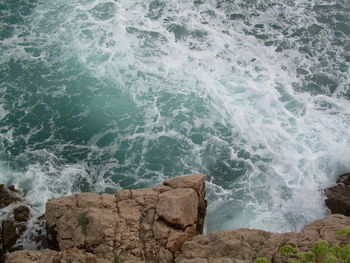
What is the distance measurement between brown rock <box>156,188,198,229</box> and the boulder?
6112 millimetres

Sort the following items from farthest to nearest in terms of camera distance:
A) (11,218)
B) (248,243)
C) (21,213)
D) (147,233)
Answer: (21,213) < (11,218) < (147,233) < (248,243)

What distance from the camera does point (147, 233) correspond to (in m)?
10.8

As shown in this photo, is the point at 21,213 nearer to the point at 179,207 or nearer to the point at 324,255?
the point at 179,207

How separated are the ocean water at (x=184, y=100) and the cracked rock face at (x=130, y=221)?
2651mm

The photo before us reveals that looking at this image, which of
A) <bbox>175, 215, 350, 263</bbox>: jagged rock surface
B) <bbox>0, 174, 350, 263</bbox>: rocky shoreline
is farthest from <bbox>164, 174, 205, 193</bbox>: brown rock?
<bbox>175, 215, 350, 263</bbox>: jagged rock surface

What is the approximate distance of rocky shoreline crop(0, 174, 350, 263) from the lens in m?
9.74

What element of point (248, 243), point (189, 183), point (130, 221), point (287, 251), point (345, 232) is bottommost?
point (130, 221)

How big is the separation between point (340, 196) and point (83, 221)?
9.99 metres

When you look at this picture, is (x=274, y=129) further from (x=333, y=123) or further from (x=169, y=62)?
(x=169, y=62)

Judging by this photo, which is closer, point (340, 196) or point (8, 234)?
point (8, 234)

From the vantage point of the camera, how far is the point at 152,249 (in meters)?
10.4

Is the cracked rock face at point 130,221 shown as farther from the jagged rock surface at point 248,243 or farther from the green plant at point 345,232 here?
the green plant at point 345,232

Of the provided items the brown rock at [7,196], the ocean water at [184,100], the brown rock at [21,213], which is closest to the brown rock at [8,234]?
the brown rock at [21,213]

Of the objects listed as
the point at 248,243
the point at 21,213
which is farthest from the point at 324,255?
the point at 21,213
